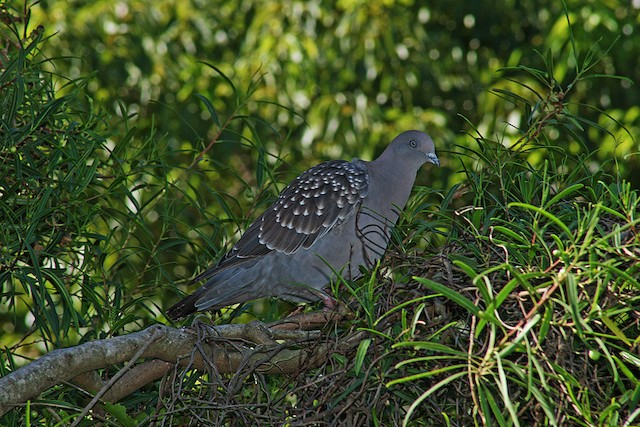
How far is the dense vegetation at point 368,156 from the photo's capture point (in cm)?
107

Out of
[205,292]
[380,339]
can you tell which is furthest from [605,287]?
[205,292]

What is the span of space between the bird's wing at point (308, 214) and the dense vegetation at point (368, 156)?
0.14 meters

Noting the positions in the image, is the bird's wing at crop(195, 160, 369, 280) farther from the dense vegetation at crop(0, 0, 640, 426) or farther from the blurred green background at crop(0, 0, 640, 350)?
the blurred green background at crop(0, 0, 640, 350)

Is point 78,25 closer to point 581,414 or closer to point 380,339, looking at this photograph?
point 380,339

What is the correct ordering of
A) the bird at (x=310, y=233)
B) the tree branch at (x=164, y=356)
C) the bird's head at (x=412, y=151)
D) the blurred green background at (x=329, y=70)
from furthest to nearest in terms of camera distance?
1. the blurred green background at (x=329, y=70)
2. the bird's head at (x=412, y=151)
3. the bird at (x=310, y=233)
4. the tree branch at (x=164, y=356)

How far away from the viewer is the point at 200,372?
1.56 m

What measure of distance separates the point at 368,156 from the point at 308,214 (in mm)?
1302

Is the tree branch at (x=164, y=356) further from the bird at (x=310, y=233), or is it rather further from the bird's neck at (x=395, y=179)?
the bird's neck at (x=395, y=179)

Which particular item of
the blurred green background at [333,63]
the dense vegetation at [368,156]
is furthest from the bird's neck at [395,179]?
the blurred green background at [333,63]

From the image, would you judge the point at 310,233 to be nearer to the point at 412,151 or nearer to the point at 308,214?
the point at 308,214

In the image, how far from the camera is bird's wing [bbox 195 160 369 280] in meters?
2.57

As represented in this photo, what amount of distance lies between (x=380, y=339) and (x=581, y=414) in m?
0.34

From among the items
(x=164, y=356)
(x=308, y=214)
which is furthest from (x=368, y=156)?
(x=164, y=356)

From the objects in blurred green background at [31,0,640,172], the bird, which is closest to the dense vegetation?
blurred green background at [31,0,640,172]
